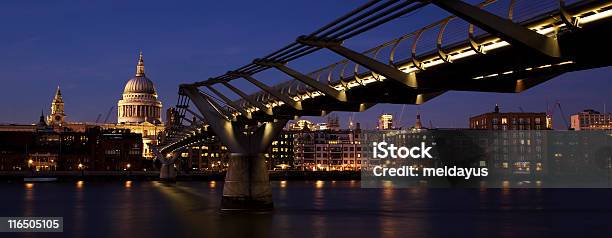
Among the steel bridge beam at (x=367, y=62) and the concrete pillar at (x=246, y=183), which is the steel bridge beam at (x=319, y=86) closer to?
the steel bridge beam at (x=367, y=62)

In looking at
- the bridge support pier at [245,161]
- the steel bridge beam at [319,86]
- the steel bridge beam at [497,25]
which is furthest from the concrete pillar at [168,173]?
the steel bridge beam at [497,25]

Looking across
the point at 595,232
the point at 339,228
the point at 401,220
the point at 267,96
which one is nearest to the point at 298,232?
the point at 339,228

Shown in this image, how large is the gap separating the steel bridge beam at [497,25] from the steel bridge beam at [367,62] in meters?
8.31

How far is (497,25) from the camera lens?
81.1 ft

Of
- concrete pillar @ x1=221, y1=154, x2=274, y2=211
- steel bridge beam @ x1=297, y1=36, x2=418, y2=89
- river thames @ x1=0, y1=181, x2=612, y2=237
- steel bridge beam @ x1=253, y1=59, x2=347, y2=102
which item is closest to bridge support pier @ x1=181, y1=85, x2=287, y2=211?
concrete pillar @ x1=221, y1=154, x2=274, y2=211

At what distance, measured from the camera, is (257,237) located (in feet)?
174

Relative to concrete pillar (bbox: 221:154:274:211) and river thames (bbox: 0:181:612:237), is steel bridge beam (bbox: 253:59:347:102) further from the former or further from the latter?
concrete pillar (bbox: 221:154:274:211)

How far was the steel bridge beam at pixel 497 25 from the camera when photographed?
2459 cm

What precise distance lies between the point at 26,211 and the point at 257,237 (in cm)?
4073

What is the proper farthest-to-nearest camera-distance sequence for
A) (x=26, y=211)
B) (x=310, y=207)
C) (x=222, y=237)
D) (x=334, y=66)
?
1. (x=310, y=207)
2. (x=26, y=211)
3. (x=222, y=237)
4. (x=334, y=66)

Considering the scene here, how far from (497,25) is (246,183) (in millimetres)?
41851

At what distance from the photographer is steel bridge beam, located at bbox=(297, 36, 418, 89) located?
3338 cm

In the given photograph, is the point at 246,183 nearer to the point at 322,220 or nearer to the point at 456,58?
the point at 322,220

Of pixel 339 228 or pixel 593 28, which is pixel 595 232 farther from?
pixel 593 28
